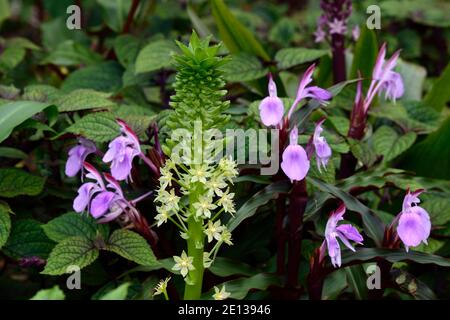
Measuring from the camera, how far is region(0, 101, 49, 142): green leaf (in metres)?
1.66

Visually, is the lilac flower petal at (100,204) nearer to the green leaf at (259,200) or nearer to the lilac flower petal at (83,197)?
the lilac flower petal at (83,197)

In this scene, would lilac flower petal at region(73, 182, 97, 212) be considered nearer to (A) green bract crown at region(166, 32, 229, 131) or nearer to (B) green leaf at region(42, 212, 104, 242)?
(B) green leaf at region(42, 212, 104, 242)

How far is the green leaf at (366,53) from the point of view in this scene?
228cm

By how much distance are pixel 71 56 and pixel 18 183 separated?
37.8 inches

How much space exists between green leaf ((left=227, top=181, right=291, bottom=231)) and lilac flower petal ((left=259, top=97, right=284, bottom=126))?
0.18 m

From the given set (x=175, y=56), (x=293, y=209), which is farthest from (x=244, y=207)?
(x=175, y=56)

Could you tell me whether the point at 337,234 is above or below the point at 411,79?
below

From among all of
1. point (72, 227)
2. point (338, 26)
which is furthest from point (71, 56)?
point (72, 227)

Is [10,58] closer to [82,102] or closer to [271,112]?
[82,102]

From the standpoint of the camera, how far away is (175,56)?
4.64 feet

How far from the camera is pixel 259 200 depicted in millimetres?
1628

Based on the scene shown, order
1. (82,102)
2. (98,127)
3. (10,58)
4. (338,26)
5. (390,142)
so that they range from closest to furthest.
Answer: (98,127) < (82,102) < (390,142) < (338,26) < (10,58)
